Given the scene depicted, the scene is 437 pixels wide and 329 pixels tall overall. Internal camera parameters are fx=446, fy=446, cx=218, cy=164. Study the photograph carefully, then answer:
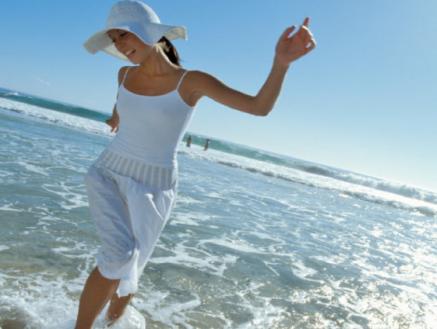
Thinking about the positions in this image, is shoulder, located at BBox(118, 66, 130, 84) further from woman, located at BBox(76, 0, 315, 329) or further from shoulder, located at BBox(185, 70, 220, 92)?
shoulder, located at BBox(185, 70, 220, 92)

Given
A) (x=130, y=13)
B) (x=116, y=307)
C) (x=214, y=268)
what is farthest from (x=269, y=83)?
(x=214, y=268)

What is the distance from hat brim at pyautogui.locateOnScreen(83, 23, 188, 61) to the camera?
2.20 meters

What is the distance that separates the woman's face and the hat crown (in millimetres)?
65

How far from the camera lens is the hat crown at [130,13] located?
222 cm

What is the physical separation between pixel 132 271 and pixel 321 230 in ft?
23.2

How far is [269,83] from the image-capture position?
7.00 ft

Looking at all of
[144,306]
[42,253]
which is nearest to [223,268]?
[144,306]

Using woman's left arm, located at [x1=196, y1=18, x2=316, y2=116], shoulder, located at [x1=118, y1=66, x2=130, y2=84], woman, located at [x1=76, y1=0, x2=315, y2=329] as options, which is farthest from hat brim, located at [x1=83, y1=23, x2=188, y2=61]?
woman's left arm, located at [x1=196, y1=18, x2=316, y2=116]

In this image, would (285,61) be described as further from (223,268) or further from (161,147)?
(223,268)

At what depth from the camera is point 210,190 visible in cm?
1118

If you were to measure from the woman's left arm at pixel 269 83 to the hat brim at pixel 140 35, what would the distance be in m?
0.26

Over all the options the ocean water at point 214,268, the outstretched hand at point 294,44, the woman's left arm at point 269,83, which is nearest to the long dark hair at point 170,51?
the woman's left arm at point 269,83

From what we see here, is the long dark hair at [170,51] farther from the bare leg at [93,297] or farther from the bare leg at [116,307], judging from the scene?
the bare leg at [116,307]

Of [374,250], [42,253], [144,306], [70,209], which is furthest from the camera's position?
[374,250]
